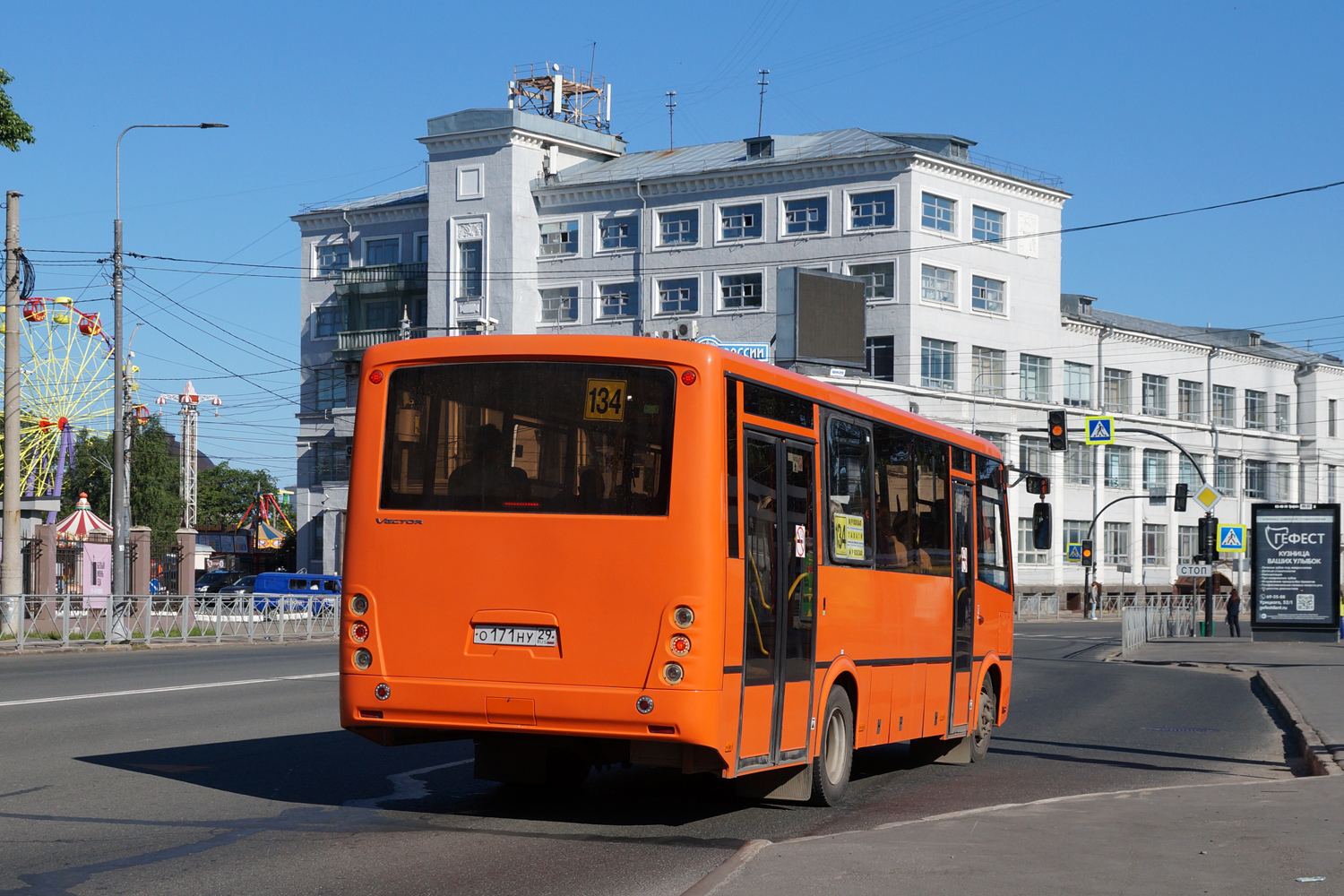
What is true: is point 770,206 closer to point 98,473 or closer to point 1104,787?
point 98,473

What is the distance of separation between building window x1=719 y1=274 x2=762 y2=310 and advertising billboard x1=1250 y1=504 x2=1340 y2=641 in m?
35.6

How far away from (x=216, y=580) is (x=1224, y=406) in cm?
5487

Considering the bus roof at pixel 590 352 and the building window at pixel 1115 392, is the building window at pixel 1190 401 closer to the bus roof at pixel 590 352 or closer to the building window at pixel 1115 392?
the building window at pixel 1115 392

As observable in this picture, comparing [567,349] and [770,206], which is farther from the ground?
[770,206]

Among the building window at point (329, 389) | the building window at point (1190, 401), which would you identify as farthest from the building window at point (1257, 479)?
the building window at point (329, 389)

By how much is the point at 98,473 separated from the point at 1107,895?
3379 inches

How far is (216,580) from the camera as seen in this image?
70.4 metres

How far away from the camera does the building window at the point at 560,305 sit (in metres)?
74.2

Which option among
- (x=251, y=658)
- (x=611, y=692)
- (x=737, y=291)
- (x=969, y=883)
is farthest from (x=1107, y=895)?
(x=737, y=291)

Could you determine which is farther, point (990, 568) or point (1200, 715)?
point (1200, 715)

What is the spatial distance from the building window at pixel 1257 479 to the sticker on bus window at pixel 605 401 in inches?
3346

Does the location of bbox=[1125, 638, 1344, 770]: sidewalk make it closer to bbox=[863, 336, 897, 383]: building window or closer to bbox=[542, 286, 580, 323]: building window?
bbox=[863, 336, 897, 383]: building window

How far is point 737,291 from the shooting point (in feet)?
230

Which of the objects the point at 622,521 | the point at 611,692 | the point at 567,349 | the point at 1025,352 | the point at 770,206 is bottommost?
the point at 611,692
